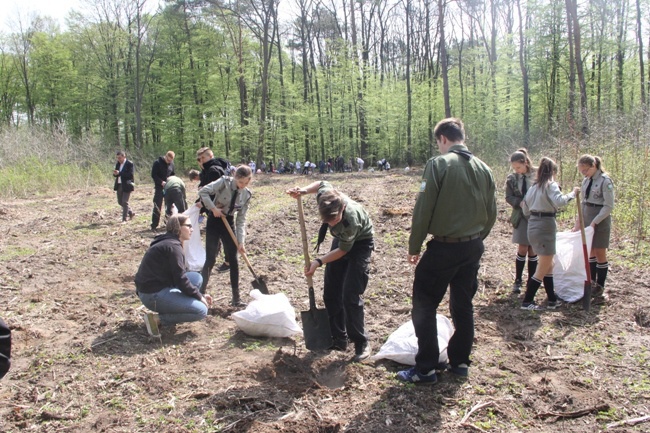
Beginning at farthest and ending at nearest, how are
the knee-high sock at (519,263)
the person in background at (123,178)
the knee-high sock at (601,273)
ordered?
1. the person in background at (123,178)
2. the knee-high sock at (519,263)
3. the knee-high sock at (601,273)

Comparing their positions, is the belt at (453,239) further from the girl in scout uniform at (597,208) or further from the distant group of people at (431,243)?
the girl in scout uniform at (597,208)

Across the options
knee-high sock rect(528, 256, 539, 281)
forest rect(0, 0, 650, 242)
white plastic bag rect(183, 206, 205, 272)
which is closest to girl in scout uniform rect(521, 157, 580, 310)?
knee-high sock rect(528, 256, 539, 281)

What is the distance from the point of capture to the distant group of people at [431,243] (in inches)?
132

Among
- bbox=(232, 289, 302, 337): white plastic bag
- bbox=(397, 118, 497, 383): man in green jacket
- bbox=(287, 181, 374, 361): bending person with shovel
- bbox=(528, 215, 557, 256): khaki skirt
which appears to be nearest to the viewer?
bbox=(397, 118, 497, 383): man in green jacket

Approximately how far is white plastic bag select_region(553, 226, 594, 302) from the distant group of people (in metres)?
0.15

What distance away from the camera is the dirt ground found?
3.22 m


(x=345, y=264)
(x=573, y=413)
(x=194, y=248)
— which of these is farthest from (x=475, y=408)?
(x=194, y=248)

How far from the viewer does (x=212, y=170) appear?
6988 millimetres

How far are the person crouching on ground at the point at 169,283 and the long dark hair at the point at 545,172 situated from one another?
3784 mm

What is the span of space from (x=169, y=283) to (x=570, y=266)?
4614 millimetres

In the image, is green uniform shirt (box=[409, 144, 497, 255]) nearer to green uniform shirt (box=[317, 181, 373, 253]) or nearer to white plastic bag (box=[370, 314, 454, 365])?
green uniform shirt (box=[317, 181, 373, 253])

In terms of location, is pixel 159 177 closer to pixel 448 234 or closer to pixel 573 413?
pixel 448 234

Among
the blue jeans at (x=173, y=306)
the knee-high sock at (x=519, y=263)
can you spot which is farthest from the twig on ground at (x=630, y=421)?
the blue jeans at (x=173, y=306)

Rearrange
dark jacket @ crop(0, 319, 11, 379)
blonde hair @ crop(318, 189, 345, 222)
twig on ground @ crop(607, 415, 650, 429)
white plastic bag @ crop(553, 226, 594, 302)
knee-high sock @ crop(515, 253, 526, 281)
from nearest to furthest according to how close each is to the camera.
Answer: dark jacket @ crop(0, 319, 11, 379)
twig on ground @ crop(607, 415, 650, 429)
blonde hair @ crop(318, 189, 345, 222)
white plastic bag @ crop(553, 226, 594, 302)
knee-high sock @ crop(515, 253, 526, 281)
